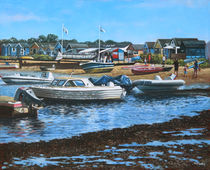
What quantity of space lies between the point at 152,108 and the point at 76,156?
1357cm

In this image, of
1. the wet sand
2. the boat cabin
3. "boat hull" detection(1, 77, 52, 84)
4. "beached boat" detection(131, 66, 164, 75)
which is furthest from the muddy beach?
"beached boat" detection(131, 66, 164, 75)

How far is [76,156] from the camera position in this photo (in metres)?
11.6

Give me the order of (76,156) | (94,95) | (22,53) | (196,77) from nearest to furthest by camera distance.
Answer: (76,156) < (94,95) < (196,77) < (22,53)

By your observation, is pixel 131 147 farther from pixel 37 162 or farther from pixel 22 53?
pixel 22 53

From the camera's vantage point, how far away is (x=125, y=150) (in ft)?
40.8

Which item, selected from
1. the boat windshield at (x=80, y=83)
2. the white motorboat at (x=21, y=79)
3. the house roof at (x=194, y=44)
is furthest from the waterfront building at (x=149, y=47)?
the boat windshield at (x=80, y=83)

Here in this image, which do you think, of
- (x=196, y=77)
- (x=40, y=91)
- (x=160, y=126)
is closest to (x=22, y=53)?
(x=196, y=77)

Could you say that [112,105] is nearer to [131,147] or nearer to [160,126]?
[160,126]

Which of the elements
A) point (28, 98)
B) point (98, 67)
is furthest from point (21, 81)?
point (28, 98)

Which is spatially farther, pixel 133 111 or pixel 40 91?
pixel 40 91

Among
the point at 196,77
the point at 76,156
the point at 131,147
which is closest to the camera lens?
the point at 76,156

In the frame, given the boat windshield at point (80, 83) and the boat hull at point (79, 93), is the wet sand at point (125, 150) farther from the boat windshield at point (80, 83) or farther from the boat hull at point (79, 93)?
the boat windshield at point (80, 83)

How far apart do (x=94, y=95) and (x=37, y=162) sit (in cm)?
1550

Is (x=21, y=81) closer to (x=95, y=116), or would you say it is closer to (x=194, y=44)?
(x=95, y=116)
